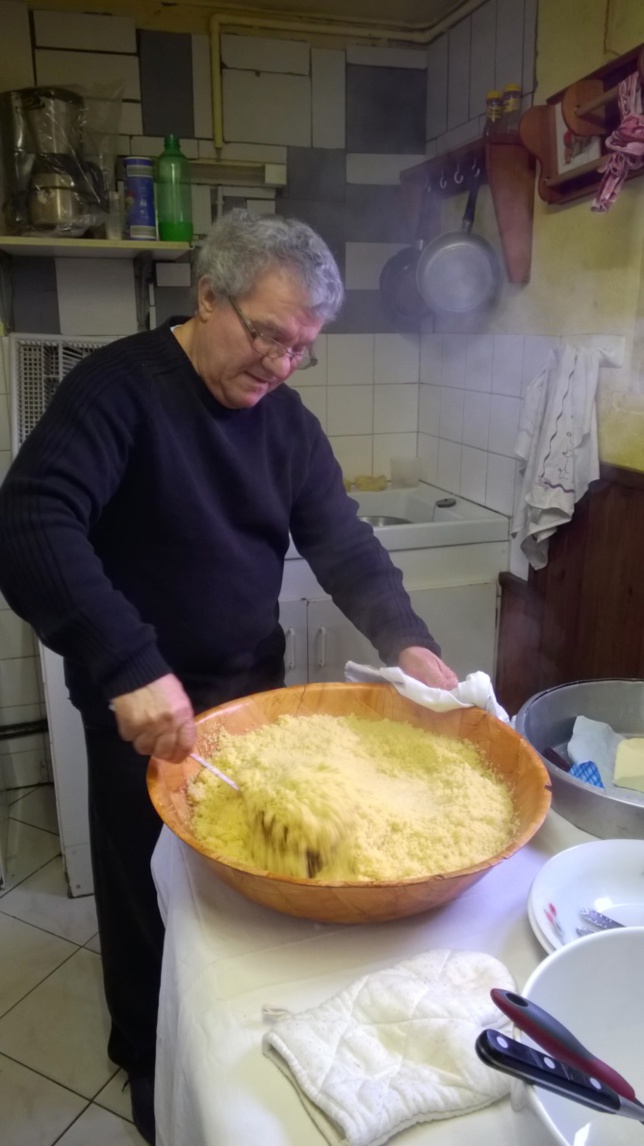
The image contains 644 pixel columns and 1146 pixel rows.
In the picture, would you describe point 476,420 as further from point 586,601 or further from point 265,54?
point 265,54

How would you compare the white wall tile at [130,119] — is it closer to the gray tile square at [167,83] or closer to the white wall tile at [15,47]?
the gray tile square at [167,83]

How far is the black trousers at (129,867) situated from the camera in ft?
4.40

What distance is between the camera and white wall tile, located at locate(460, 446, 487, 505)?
8.06 feet

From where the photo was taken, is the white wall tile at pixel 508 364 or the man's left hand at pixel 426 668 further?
the white wall tile at pixel 508 364

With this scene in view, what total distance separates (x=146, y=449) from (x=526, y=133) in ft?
4.51

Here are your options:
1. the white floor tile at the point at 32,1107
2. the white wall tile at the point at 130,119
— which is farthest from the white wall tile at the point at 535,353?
the white floor tile at the point at 32,1107

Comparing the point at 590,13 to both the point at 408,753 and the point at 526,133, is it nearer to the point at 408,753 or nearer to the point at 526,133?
the point at 526,133

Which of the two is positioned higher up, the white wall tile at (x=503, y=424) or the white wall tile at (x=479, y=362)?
the white wall tile at (x=479, y=362)

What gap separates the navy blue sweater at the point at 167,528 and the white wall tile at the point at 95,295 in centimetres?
129

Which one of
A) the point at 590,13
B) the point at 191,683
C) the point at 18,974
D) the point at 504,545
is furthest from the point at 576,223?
the point at 18,974

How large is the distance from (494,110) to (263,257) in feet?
4.36

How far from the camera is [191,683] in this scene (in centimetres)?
133

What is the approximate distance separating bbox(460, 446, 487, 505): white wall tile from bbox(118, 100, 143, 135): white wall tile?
53.2 inches

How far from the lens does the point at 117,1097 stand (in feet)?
5.13
